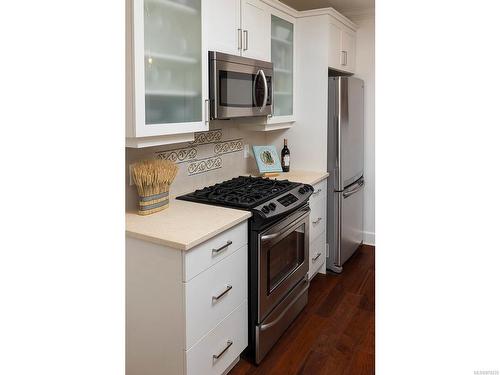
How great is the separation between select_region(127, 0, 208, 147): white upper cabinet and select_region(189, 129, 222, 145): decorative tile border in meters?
0.43

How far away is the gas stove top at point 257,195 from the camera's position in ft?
7.13

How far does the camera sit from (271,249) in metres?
2.24

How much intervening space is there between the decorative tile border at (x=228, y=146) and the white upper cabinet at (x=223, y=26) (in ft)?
2.21

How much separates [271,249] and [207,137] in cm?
90

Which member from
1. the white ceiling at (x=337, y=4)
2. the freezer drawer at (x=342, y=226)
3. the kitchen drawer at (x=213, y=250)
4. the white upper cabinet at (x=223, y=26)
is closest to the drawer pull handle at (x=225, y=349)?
the kitchen drawer at (x=213, y=250)

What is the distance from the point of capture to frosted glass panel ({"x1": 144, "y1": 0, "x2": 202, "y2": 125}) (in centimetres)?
181

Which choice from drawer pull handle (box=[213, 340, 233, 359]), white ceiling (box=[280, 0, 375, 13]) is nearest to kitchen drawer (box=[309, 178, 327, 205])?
drawer pull handle (box=[213, 340, 233, 359])

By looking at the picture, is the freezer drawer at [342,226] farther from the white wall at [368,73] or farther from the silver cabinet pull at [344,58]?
the silver cabinet pull at [344,58]
